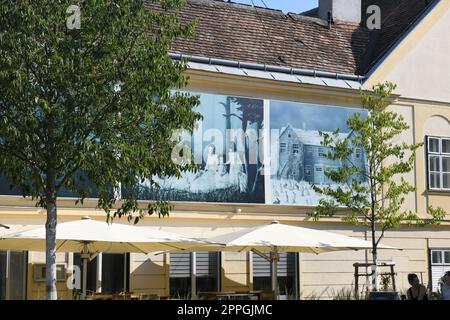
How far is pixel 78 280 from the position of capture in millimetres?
22484

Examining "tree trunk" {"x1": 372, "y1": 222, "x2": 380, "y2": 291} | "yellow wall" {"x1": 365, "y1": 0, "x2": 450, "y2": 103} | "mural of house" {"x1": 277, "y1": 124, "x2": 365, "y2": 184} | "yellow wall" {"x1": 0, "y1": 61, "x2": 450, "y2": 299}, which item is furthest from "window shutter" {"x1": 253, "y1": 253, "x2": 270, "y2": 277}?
"yellow wall" {"x1": 365, "y1": 0, "x2": 450, "y2": 103}

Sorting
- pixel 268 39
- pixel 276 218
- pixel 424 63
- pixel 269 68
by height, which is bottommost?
pixel 276 218

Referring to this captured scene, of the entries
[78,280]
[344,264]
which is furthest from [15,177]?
[344,264]

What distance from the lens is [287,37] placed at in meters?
27.6

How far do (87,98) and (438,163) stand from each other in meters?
14.8

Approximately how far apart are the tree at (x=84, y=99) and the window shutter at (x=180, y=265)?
25.0ft

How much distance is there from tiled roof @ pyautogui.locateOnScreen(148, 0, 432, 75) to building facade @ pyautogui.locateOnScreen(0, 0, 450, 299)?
46mm

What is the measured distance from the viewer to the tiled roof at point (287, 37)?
84.7 ft

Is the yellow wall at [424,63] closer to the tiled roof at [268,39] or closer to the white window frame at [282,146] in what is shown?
the tiled roof at [268,39]

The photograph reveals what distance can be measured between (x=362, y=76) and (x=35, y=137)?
46.4 feet

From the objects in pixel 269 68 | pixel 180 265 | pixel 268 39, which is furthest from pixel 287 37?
pixel 180 265

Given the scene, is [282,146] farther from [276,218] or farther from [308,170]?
[276,218]

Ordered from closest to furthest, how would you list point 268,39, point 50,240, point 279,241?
point 50,240 → point 279,241 → point 268,39

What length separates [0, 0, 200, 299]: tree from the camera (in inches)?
593
